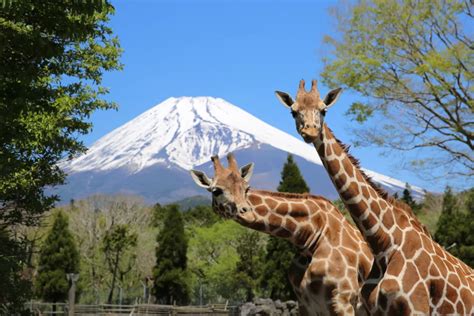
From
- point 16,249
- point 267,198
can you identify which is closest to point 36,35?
point 267,198

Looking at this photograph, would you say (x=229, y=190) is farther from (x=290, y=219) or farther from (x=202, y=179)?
(x=290, y=219)

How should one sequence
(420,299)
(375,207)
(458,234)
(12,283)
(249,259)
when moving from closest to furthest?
(420,299)
(375,207)
(12,283)
(458,234)
(249,259)

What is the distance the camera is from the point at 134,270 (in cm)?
4609

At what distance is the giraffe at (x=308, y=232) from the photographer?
27.7ft

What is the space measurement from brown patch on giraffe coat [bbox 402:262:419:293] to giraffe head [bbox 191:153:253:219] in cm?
274

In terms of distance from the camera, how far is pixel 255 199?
363 inches

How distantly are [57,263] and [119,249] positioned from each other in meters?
3.37


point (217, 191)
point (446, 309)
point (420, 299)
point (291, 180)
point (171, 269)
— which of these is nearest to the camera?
point (420, 299)

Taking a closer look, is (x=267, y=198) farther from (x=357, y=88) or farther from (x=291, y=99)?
(x=357, y=88)

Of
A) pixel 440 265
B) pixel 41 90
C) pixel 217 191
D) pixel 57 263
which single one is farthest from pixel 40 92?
pixel 57 263

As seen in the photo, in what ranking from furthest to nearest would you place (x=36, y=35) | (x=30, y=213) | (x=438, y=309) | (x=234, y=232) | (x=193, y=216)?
1. (x=193, y=216)
2. (x=234, y=232)
3. (x=30, y=213)
4. (x=36, y=35)
5. (x=438, y=309)

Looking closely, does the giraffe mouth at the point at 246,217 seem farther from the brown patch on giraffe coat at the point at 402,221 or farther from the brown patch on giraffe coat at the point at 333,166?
the brown patch on giraffe coat at the point at 402,221

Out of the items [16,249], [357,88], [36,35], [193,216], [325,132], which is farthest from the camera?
[193,216]

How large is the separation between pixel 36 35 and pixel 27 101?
39.6 inches
